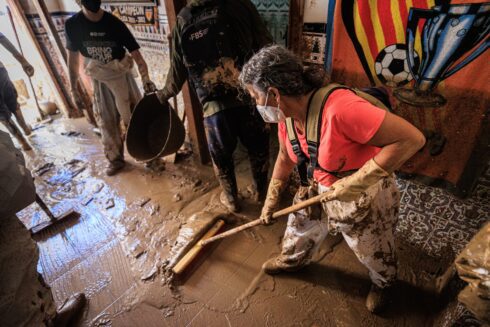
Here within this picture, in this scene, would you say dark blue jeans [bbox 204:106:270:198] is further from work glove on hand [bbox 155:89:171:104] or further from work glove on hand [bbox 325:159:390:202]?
work glove on hand [bbox 325:159:390:202]

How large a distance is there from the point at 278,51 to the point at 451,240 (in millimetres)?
2209

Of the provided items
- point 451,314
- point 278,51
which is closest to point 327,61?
point 278,51

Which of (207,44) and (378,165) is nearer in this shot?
(378,165)

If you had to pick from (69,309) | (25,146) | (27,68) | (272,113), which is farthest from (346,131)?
(25,146)

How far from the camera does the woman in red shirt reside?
1.27 metres

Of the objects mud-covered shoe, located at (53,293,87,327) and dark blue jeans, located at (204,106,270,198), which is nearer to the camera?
mud-covered shoe, located at (53,293,87,327)

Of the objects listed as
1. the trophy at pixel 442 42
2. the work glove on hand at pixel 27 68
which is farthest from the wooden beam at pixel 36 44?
the trophy at pixel 442 42

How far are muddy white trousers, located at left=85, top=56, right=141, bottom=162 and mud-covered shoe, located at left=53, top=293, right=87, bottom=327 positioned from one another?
2.16 m

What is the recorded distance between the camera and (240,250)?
8.51 ft

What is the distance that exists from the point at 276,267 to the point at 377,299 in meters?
0.81

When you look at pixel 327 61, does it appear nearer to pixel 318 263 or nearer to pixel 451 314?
pixel 318 263

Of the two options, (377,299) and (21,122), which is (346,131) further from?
(21,122)

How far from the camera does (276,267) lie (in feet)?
7.45

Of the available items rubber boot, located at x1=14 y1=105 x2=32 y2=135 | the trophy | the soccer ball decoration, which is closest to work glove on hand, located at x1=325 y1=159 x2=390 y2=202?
the trophy
